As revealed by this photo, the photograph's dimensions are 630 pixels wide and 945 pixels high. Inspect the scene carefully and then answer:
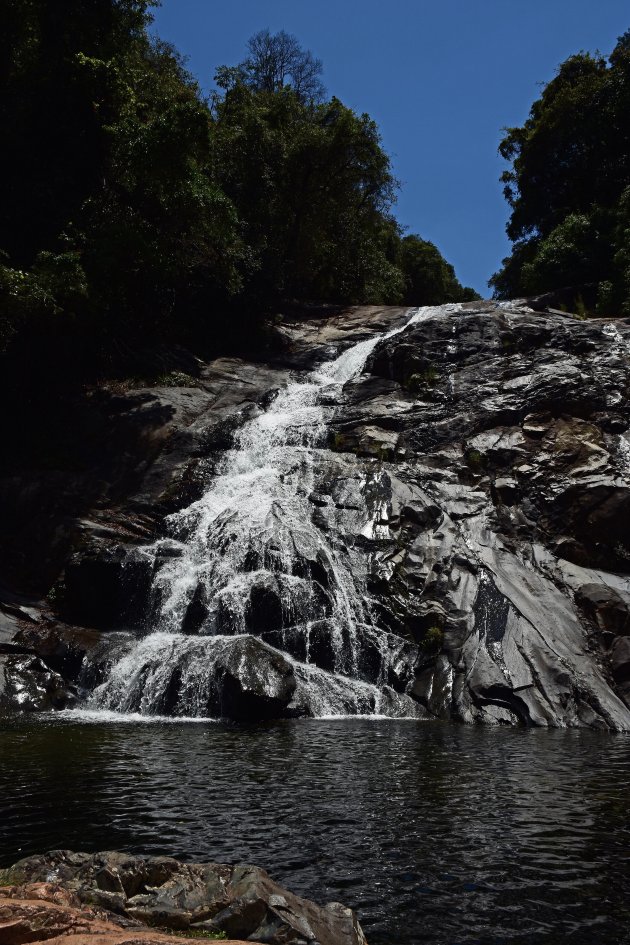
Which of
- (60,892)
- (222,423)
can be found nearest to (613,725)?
(60,892)

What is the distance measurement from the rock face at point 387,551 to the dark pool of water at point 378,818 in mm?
3120

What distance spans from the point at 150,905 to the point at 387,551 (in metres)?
13.9

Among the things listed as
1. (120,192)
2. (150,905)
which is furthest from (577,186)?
(150,905)

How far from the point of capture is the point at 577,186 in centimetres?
3803

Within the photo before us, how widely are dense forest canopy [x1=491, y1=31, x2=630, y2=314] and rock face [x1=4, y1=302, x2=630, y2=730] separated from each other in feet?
27.6

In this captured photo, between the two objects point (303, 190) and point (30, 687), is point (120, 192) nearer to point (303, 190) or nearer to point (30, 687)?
point (303, 190)

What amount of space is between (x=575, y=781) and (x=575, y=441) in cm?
1339

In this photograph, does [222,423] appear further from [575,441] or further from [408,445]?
[575,441]

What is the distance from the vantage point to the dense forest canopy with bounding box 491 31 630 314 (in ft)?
102

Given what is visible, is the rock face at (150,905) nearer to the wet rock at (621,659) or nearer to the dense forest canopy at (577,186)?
the wet rock at (621,659)

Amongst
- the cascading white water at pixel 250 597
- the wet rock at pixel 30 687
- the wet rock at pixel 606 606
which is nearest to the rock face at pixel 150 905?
the cascading white water at pixel 250 597

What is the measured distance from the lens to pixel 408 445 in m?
21.6

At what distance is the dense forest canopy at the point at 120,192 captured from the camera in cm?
2194

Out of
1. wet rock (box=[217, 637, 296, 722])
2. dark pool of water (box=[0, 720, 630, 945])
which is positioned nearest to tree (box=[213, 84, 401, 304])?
wet rock (box=[217, 637, 296, 722])
